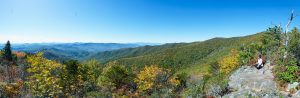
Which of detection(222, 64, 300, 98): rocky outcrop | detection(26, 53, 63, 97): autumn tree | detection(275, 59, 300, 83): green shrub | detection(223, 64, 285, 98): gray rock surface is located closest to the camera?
detection(26, 53, 63, 97): autumn tree

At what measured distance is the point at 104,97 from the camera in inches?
1278

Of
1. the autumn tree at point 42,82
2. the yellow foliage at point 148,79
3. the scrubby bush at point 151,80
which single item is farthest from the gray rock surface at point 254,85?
the yellow foliage at point 148,79

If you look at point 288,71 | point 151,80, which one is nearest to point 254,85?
point 288,71

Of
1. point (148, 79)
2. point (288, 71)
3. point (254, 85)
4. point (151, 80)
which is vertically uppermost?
point (288, 71)

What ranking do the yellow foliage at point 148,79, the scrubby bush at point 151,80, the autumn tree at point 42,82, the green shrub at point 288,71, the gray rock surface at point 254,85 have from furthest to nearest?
1. the yellow foliage at point 148,79
2. the scrubby bush at point 151,80
3. the green shrub at point 288,71
4. the gray rock surface at point 254,85
5. the autumn tree at point 42,82

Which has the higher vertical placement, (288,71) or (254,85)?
(288,71)

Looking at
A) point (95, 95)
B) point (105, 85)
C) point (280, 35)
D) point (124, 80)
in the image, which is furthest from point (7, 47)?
point (280, 35)

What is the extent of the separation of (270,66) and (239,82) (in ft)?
15.1

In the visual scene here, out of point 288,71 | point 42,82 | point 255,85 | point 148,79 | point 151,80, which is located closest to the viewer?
point 42,82

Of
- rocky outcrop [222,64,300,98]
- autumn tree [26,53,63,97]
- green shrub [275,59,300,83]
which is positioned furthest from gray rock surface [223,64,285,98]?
autumn tree [26,53,63,97]

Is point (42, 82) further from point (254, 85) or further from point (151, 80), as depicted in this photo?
point (151, 80)

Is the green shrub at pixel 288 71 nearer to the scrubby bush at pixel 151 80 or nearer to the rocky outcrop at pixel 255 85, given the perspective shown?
the rocky outcrop at pixel 255 85

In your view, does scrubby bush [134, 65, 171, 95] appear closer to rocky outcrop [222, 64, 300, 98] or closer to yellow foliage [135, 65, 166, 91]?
yellow foliage [135, 65, 166, 91]

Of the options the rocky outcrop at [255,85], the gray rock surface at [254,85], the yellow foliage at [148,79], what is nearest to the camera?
the rocky outcrop at [255,85]
